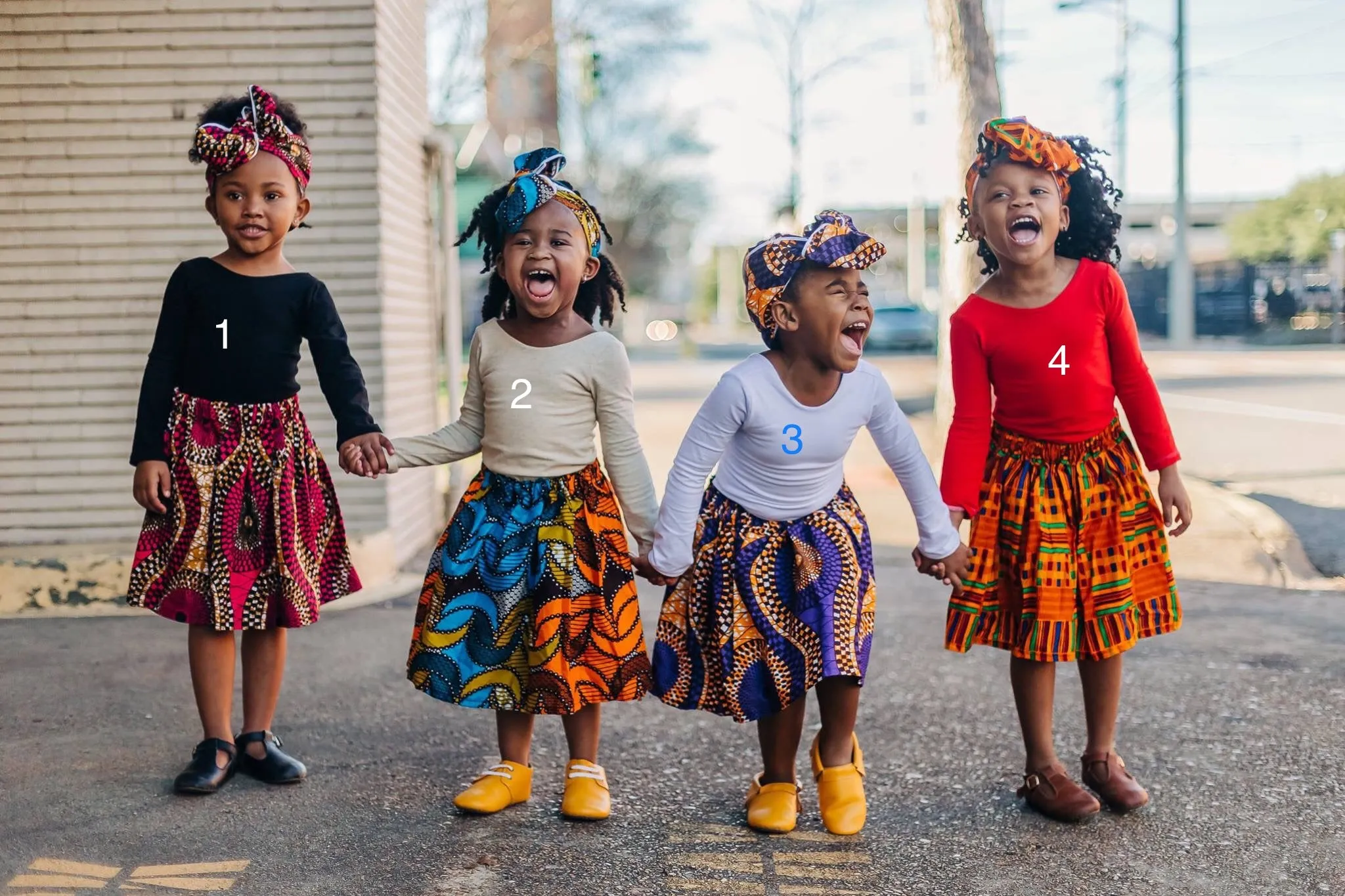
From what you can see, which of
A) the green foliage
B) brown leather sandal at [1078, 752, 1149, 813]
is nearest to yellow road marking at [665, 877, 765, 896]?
brown leather sandal at [1078, 752, 1149, 813]

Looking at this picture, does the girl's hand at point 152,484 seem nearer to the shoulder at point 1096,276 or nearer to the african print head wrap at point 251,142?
the african print head wrap at point 251,142

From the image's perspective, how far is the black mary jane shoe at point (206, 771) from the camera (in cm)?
354

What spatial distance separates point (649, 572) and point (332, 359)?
1112 millimetres

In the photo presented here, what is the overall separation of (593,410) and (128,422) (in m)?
3.46

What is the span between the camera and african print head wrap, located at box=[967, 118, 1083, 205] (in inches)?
131

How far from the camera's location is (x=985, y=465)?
11.4 feet

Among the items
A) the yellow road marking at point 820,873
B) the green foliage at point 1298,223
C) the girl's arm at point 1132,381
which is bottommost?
the yellow road marking at point 820,873

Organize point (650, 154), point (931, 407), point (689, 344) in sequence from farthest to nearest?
point (650, 154)
point (689, 344)
point (931, 407)

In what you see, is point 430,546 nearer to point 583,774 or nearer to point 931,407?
point 583,774

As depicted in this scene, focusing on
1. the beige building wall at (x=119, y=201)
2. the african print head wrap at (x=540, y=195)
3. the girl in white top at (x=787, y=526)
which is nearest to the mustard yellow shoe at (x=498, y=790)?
the girl in white top at (x=787, y=526)

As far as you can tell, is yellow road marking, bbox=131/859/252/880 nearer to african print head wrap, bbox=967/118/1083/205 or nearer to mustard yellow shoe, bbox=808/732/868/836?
mustard yellow shoe, bbox=808/732/868/836

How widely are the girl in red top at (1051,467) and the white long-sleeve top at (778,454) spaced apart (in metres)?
0.16

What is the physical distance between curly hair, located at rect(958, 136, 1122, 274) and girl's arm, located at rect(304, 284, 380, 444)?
5.54 feet

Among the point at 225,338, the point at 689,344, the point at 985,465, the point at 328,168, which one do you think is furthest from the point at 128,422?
the point at 689,344
